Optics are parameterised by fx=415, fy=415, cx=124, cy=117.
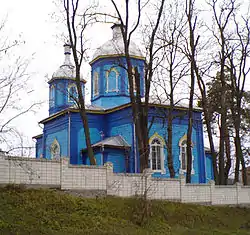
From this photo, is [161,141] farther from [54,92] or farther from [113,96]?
[54,92]

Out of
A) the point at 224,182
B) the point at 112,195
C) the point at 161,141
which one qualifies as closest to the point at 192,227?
the point at 112,195

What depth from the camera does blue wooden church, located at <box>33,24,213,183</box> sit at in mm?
22641

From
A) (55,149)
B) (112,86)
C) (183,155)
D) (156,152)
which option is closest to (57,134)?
(55,149)

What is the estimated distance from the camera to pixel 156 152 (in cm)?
2319

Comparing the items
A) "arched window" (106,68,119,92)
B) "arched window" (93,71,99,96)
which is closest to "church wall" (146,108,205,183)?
"arched window" (106,68,119,92)

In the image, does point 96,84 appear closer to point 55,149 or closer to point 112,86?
point 112,86

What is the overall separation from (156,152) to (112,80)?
599 centimetres

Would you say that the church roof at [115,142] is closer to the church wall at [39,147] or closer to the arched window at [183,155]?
the arched window at [183,155]

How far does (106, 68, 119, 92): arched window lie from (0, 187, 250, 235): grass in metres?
13.1

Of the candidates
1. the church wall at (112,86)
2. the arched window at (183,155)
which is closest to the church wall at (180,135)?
the arched window at (183,155)

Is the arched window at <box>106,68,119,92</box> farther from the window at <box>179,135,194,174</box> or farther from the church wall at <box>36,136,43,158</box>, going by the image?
the church wall at <box>36,136,43,158</box>

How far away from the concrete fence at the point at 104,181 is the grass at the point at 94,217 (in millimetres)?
412

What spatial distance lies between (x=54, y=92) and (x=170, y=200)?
1782cm

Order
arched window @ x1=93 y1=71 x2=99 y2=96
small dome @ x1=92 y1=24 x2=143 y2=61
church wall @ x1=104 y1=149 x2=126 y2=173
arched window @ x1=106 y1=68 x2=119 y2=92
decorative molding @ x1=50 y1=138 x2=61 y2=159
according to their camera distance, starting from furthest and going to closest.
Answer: arched window @ x1=93 y1=71 x2=99 y2=96 → small dome @ x1=92 y1=24 x2=143 y2=61 → arched window @ x1=106 y1=68 x2=119 y2=92 → decorative molding @ x1=50 y1=138 x2=61 y2=159 → church wall @ x1=104 y1=149 x2=126 y2=173
